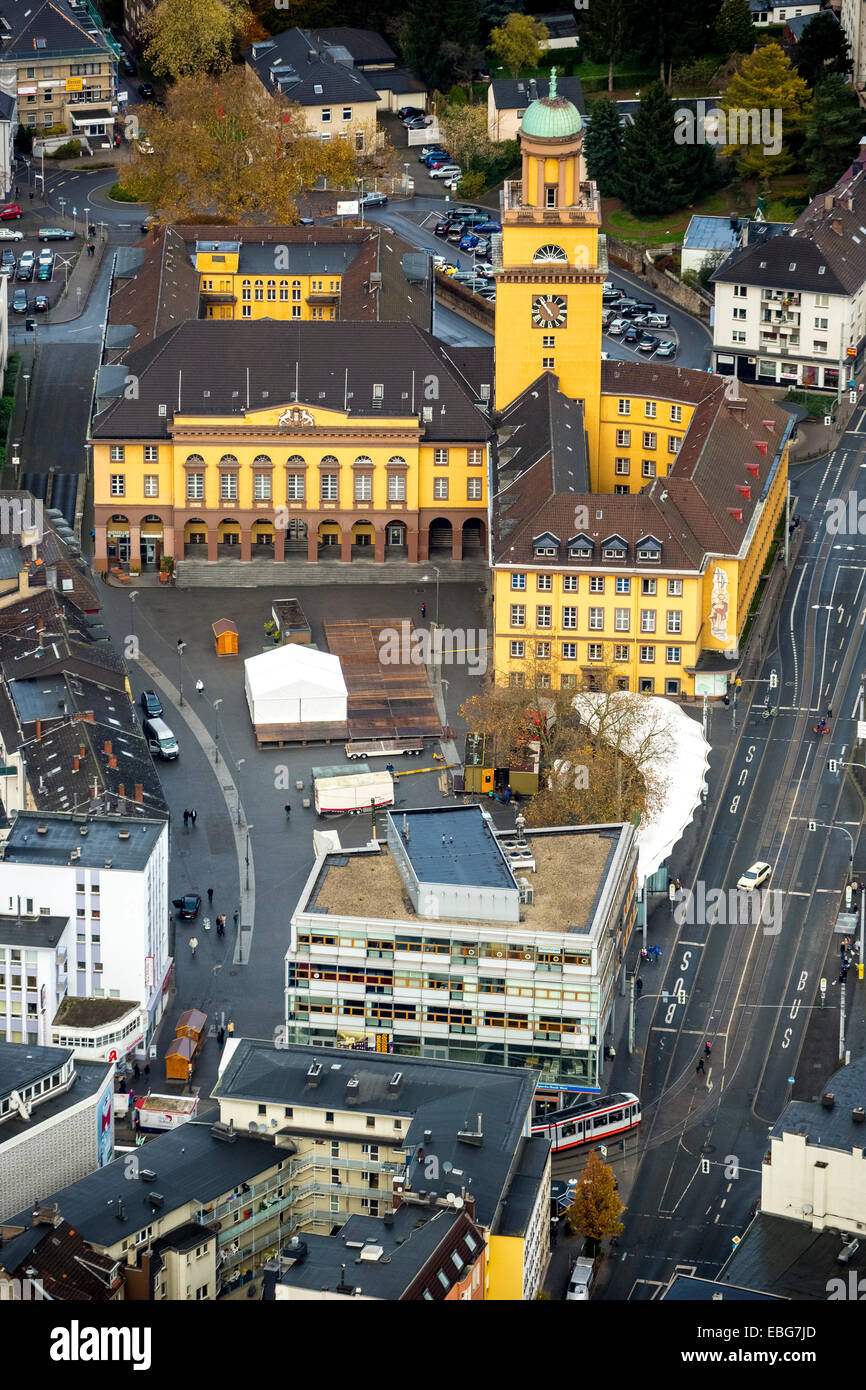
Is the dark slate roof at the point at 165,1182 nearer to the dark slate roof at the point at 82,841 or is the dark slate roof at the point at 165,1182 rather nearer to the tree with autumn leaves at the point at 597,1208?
the tree with autumn leaves at the point at 597,1208

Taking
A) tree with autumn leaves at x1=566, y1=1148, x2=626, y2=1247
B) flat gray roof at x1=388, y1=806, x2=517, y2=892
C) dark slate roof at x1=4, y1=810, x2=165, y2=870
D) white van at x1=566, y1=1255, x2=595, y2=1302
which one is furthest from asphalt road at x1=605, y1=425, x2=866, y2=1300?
dark slate roof at x1=4, y1=810, x2=165, y2=870

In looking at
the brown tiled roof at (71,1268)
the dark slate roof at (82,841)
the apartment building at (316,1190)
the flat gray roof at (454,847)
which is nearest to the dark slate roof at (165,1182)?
the apartment building at (316,1190)

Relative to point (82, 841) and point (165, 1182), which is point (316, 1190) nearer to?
point (165, 1182)

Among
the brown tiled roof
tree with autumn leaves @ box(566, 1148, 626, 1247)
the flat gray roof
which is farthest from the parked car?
the brown tiled roof

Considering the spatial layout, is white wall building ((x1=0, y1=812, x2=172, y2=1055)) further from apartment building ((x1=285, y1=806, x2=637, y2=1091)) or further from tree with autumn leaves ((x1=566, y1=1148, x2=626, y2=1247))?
tree with autumn leaves ((x1=566, y1=1148, x2=626, y2=1247))

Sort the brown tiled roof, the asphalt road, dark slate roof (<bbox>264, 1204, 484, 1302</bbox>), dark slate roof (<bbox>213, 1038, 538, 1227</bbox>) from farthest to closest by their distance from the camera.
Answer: the asphalt road, dark slate roof (<bbox>213, 1038, 538, 1227</bbox>), the brown tiled roof, dark slate roof (<bbox>264, 1204, 484, 1302</bbox>)

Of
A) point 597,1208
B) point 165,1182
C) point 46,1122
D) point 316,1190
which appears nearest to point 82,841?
point 46,1122

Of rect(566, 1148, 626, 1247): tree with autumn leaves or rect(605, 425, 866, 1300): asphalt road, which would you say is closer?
rect(566, 1148, 626, 1247): tree with autumn leaves

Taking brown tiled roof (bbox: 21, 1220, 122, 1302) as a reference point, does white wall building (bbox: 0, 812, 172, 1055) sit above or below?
above

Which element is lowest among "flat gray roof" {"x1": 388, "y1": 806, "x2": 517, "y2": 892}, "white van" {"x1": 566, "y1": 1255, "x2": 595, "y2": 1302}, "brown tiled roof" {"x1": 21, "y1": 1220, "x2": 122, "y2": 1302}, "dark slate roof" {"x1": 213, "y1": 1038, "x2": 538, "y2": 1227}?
"white van" {"x1": 566, "y1": 1255, "x2": 595, "y2": 1302}

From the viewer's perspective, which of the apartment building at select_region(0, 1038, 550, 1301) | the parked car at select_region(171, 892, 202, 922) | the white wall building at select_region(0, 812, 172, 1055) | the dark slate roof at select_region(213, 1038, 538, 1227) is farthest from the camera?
the parked car at select_region(171, 892, 202, 922)
